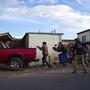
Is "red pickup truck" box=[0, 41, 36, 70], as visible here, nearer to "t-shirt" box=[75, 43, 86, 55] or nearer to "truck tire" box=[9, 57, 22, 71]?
"truck tire" box=[9, 57, 22, 71]

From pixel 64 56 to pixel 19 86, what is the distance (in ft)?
40.2

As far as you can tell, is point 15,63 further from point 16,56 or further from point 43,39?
point 43,39

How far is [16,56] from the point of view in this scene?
2434 cm

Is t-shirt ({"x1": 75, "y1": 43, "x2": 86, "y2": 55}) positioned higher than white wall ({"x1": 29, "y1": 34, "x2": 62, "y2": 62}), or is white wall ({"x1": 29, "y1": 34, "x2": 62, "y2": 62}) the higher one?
white wall ({"x1": 29, "y1": 34, "x2": 62, "y2": 62})

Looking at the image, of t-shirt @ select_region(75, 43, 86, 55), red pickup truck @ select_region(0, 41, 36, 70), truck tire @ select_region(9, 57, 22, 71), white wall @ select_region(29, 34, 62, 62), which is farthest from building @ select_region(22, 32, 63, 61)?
t-shirt @ select_region(75, 43, 86, 55)

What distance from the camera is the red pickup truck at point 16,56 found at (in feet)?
78.7

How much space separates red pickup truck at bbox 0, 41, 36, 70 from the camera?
2398 centimetres

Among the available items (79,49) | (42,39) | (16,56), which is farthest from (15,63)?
(42,39)

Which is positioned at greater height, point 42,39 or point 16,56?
point 42,39

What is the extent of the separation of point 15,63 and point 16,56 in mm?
579

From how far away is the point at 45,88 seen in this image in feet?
44.9

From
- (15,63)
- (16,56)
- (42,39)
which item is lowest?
(15,63)

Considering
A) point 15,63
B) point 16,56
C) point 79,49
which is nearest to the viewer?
point 79,49

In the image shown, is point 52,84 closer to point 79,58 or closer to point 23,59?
point 79,58
